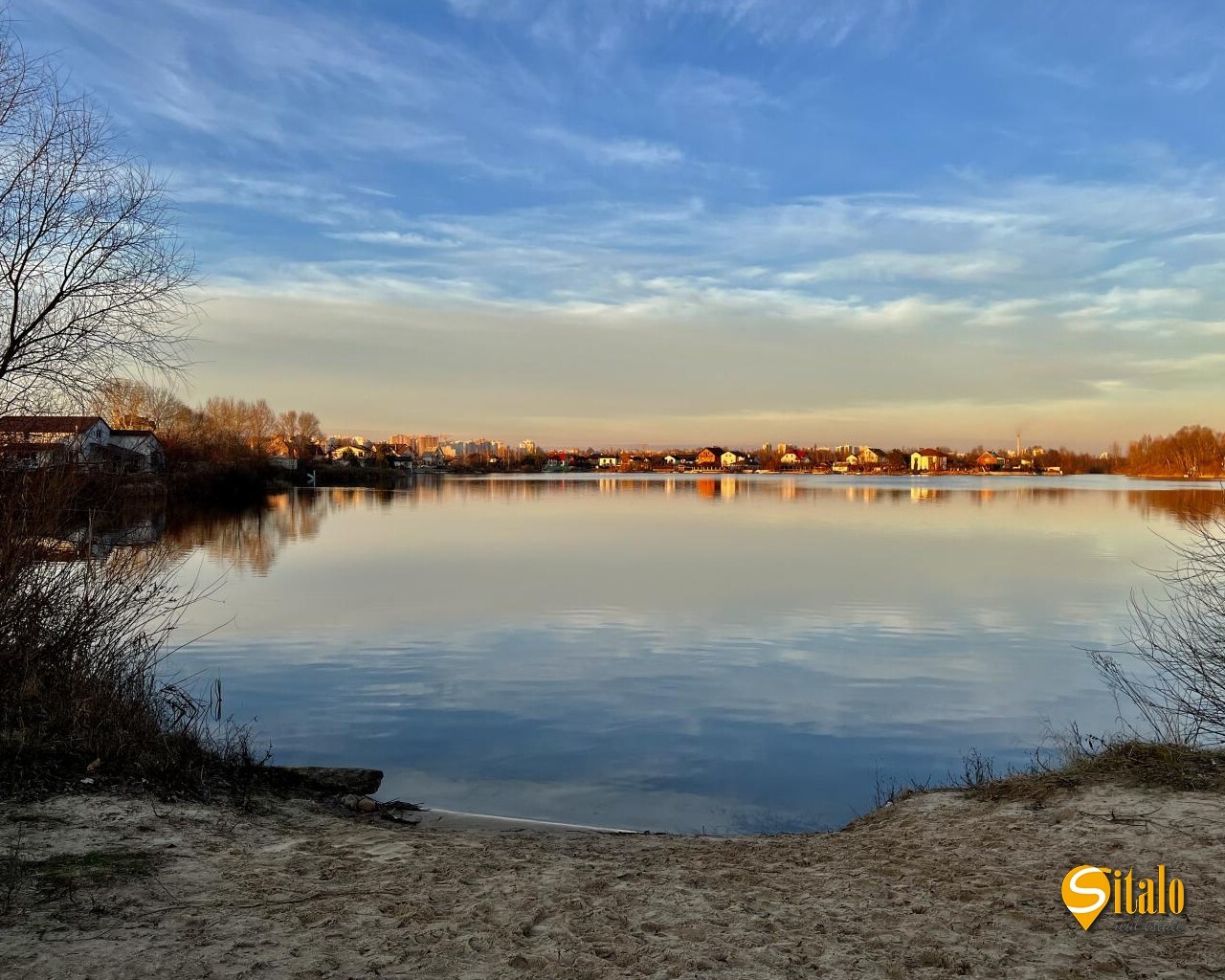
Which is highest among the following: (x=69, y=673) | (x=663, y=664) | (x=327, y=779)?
(x=69, y=673)

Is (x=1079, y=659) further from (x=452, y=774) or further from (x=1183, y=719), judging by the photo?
(x=452, y=774)

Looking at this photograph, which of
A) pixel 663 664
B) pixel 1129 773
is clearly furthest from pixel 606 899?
pixel 663 664

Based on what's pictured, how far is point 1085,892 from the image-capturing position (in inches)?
203

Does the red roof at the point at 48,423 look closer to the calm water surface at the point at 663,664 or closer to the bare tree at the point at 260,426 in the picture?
the calm water surface at the point at 663,664

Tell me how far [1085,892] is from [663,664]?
9.97 meters

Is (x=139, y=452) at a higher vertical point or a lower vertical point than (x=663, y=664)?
higher

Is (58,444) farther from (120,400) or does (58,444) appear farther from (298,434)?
(298,434)

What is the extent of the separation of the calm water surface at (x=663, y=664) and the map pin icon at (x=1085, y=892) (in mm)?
3137

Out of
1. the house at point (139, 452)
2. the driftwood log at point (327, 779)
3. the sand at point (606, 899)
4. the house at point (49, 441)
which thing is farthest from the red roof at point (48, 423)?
the driftwood log at point (327, 779)

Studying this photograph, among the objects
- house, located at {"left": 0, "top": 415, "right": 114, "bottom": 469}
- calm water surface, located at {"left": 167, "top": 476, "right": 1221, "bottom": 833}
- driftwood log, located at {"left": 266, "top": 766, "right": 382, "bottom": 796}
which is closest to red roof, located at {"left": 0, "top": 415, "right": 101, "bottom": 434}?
house, located at {"left": 0, "top": 415, "right": 114, "bottom": 469}

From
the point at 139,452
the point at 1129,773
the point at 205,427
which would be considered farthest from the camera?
the point at 205,427

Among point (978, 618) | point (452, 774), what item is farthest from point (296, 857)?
point (978, 618)

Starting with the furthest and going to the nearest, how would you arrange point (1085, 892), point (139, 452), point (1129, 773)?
point (139, 452) < point (1129, 773) < point (1085, 892)

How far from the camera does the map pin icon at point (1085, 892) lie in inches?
191
